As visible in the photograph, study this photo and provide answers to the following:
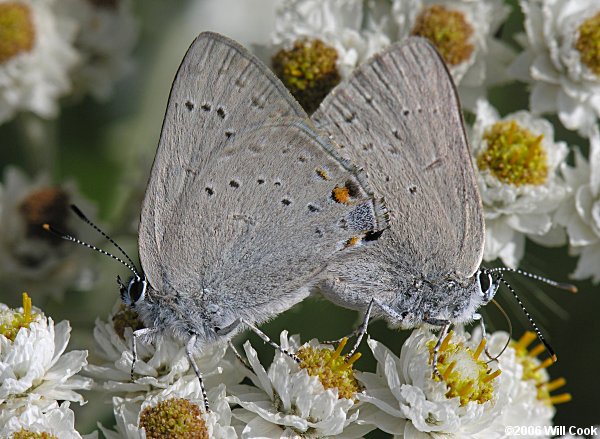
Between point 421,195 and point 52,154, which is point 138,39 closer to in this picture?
point 52,154

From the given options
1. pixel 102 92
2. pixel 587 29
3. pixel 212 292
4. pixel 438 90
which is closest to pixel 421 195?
pixel 438 90

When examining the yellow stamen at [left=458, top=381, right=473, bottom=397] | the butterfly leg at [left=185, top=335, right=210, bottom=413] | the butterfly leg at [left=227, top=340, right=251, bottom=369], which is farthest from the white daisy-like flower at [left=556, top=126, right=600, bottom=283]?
the butterfly leg at [left=185, top=335, right=210, bottom=413]

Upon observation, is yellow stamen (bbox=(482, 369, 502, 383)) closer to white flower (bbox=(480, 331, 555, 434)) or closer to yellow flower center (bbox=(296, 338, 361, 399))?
white flower (bbox=(480, 331, 555, 434))

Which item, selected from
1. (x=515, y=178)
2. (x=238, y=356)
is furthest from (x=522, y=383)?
(x=238, y=356)

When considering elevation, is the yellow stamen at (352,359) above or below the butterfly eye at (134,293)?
below

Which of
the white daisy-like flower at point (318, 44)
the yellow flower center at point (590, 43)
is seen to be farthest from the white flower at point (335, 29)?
the yellow flower center at point (590, 43)

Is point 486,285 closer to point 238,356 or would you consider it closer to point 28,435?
point 238,356

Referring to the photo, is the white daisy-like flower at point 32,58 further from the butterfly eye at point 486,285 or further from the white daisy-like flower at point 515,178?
the butterfly eye at point 486,285
